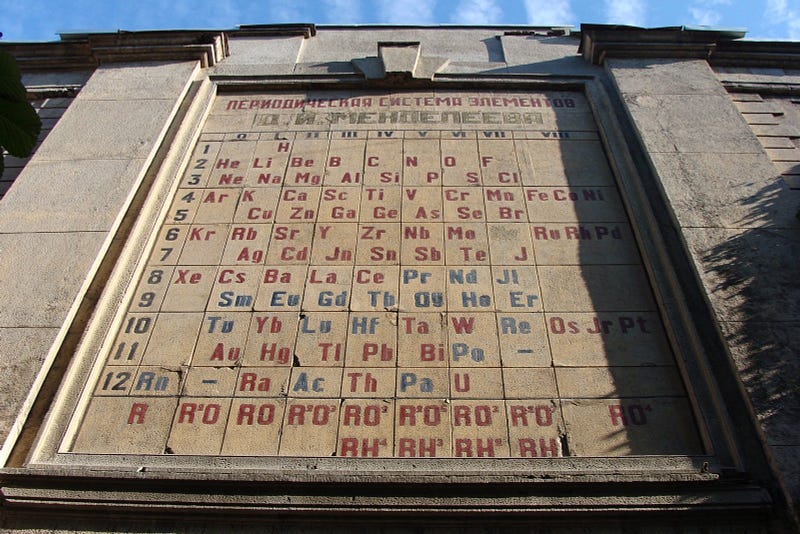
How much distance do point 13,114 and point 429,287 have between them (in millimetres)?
3885

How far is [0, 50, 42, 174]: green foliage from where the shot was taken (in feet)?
13.1

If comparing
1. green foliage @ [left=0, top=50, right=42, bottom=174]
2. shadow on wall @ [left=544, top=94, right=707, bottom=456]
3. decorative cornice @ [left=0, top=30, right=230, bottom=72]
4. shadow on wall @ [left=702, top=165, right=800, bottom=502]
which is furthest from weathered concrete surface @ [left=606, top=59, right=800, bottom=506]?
decorative cornice @ [left=0, top=30, right=230, bottom=72]

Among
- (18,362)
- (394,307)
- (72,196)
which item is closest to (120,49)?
(72,196)

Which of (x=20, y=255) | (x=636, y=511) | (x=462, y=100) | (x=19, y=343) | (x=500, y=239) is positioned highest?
(x=462, y=100)

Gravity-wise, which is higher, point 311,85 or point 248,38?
point 248,38

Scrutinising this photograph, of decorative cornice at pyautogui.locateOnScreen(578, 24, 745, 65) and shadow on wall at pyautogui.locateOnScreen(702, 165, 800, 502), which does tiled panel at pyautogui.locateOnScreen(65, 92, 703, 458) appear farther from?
decorative cornice at pyautogui.locateOnScreen(578, 24, 745, 65)

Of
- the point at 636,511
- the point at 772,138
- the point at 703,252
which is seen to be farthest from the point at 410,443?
the point at 772,138

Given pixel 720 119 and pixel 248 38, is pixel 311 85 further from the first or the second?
pixel 720 119

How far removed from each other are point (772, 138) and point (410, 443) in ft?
21.6

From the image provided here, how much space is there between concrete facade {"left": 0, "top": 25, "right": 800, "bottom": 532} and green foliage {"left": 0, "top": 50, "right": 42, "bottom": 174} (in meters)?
2.32

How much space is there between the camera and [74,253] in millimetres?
6617

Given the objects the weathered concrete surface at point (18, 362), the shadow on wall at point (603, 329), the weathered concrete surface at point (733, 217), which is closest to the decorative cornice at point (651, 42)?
the weathered concrete surface at point (733, 217)

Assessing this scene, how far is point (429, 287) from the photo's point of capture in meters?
6.48

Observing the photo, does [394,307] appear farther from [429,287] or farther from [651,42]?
[651,42]
